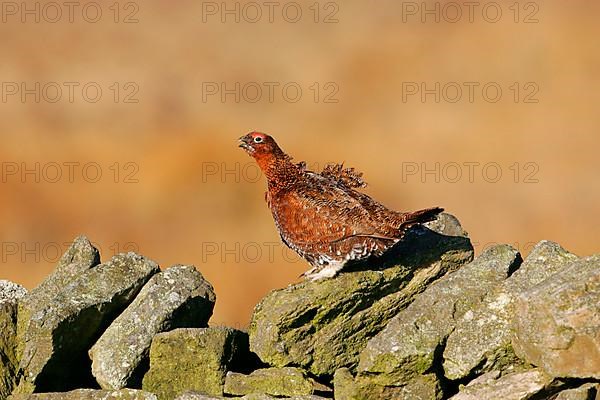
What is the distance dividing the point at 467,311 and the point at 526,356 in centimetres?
73

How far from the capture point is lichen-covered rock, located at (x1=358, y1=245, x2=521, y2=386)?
8.88m

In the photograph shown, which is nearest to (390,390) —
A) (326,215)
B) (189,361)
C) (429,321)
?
(429,321)

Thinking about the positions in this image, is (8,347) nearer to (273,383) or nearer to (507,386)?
(273,383)

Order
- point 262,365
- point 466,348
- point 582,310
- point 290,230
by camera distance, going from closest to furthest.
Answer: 1. point 582,310
2. point 466,348
3. point 262,365
4. point 290,230

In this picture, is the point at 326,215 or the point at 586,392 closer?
the point at 586,392

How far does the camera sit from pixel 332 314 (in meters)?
9.49

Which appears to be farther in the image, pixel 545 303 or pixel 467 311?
pixel 467 311

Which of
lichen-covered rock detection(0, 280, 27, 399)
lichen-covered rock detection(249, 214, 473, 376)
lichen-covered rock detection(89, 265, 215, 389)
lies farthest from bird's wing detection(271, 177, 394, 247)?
lichen-covered rock detection(0, 280, 27, 399)

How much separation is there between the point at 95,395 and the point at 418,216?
2.96 metres

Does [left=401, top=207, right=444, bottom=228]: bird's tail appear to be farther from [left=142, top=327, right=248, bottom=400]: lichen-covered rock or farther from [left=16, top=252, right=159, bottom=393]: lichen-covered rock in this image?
[left=16, top=252, right=159, bottom=393]: lichen-covered rock

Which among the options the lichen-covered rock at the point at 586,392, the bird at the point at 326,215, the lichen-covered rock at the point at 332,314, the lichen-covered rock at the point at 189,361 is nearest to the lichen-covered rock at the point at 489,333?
the lichen-covered rock at the point at 586,392

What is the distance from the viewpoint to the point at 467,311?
30.1 ft

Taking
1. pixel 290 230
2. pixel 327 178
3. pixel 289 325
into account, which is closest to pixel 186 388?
pixel 289 325

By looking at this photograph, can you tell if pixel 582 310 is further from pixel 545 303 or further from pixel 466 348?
pixel 466 348
